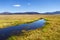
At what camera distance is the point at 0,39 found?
18.8 meters

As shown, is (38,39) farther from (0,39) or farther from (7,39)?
(0,39)

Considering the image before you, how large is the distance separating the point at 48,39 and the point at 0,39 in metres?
7.41

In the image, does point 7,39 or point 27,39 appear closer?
point 27,39

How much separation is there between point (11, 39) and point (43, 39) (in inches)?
192

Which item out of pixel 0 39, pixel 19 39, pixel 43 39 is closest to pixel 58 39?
pixel 43 39

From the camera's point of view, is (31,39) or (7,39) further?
(7,39)

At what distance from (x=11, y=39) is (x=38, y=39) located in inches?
167

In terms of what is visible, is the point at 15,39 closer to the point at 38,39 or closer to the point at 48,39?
the point at 38,39

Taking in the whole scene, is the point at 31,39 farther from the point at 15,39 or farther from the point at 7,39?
the point at 7,39

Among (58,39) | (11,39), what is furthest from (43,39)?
(11,39)

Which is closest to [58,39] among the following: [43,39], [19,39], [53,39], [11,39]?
[53,39]

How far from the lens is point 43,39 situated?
1689 cm

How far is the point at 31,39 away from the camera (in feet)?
56.4

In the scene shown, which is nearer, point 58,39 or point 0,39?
point 58,39
